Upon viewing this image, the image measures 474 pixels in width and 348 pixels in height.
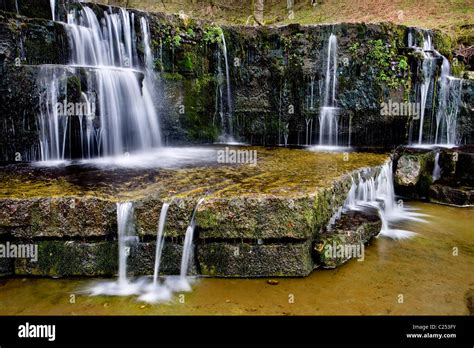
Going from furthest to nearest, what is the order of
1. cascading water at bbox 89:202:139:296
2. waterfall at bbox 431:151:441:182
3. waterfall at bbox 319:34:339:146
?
waterfall at bbox 319:34:339:146 → waterfall at bbox 431:151:441:182 → cascading water at bbox 89:202:139:296

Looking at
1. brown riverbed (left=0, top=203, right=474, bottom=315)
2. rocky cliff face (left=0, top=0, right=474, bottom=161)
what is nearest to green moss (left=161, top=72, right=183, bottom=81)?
rocky cliff face (left=0, top=0, right=474, bottom=161)

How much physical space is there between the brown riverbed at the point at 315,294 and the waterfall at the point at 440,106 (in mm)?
6276

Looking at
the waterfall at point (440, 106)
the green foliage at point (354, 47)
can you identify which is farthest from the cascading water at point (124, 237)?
the waterfall at point (440, 106)

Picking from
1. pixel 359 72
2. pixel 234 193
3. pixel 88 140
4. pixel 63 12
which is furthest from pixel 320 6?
pixel 234 193

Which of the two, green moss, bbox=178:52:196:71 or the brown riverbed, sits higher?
green moss, bbox=178:52:196:71

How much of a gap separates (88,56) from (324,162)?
561cm

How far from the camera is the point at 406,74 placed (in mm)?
Result: 11148

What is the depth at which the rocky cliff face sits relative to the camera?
10.9 m

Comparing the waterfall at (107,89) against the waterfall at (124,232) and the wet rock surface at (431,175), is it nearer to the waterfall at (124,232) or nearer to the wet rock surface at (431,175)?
the waterfall at (124,232)

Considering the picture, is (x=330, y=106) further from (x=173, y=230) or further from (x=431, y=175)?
(x=173, y=230)

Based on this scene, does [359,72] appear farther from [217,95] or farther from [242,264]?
[242,264]

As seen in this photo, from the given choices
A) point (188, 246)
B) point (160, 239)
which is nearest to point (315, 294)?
point (188, 246)

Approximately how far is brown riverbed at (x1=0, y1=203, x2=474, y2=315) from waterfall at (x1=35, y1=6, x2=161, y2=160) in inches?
136

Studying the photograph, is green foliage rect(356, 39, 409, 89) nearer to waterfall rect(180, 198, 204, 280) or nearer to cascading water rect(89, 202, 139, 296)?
waterfall rect(180, 198, 204, 280)
